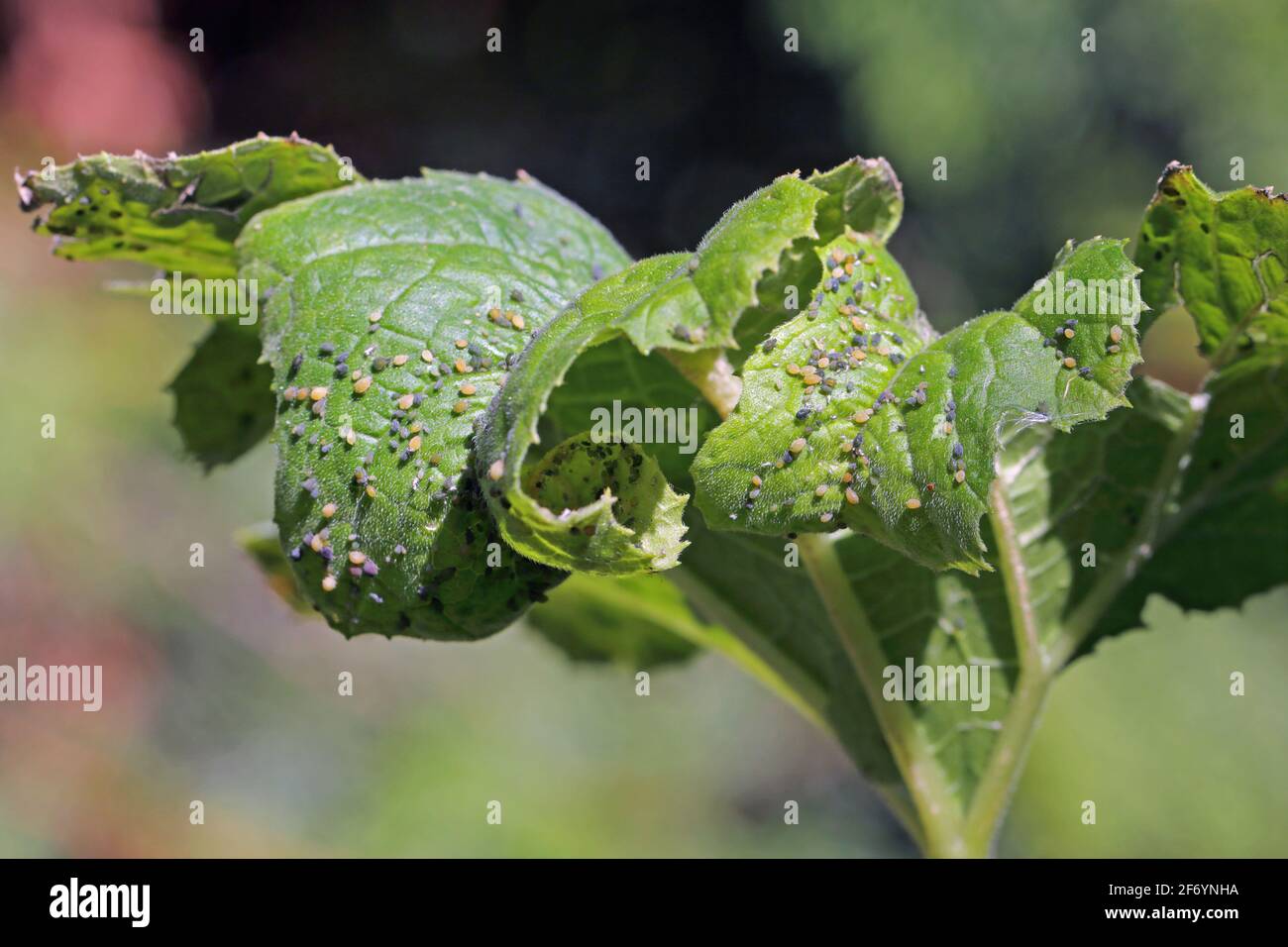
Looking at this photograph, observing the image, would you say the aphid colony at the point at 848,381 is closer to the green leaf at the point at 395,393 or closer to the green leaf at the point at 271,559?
the green leaf at the point at 395,393

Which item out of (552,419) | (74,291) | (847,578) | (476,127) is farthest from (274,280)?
(476,127)

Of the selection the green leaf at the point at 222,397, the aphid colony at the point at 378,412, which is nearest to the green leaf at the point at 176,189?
the green leaf at the point at 222,397

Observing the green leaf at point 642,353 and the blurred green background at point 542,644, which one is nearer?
the green leaf at point 642,353

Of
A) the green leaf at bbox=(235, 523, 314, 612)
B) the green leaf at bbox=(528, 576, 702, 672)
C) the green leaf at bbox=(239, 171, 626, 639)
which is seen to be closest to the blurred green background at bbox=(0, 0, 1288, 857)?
the green leaf at bbox=(528, 576, 702, 672)

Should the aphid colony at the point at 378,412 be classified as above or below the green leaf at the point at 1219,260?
below

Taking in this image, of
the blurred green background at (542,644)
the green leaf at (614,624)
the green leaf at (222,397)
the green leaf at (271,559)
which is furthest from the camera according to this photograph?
the blurred green background at (542,644)

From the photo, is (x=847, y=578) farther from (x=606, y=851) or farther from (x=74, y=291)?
(x=74, y=291)
